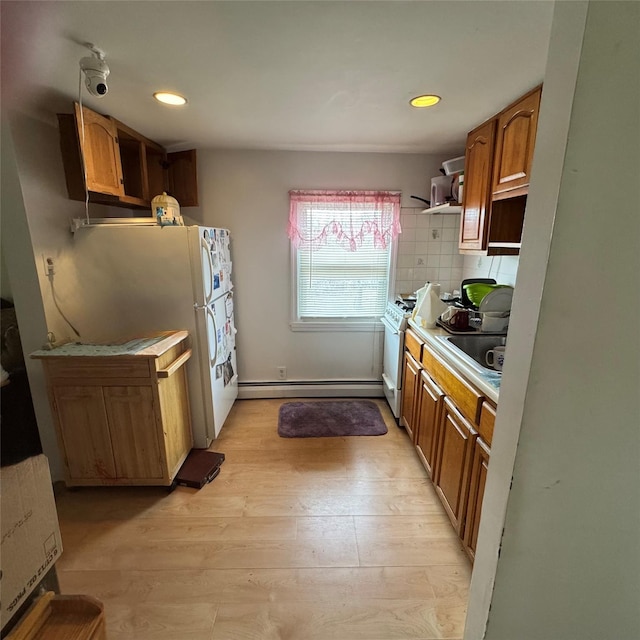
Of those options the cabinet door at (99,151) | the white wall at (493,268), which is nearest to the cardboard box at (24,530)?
the cabinet door at (99,151)

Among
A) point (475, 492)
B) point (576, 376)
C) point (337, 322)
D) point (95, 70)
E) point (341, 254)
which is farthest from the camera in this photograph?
point (337, 322)

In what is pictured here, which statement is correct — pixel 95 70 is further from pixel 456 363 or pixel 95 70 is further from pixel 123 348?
pixel 456 363

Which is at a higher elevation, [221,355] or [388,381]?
[221,355]

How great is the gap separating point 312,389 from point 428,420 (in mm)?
1363

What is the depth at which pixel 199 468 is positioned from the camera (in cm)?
215

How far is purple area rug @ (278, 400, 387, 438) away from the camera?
2616 millimetres

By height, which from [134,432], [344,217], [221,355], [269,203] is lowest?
[134,432]

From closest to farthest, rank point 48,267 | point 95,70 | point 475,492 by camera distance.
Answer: point 95,70, point 475,492, point 48,267

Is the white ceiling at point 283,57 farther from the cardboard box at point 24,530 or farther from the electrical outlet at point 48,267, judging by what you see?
the cardboard box at point 24,530

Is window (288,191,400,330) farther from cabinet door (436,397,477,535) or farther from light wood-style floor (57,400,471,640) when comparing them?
cabinet door (436,397,477,535)

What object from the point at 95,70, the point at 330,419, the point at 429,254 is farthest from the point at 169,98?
the point at 330,419

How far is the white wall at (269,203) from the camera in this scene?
2.75 metres

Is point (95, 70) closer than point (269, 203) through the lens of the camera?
Yes

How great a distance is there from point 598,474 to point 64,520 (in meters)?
2.38
